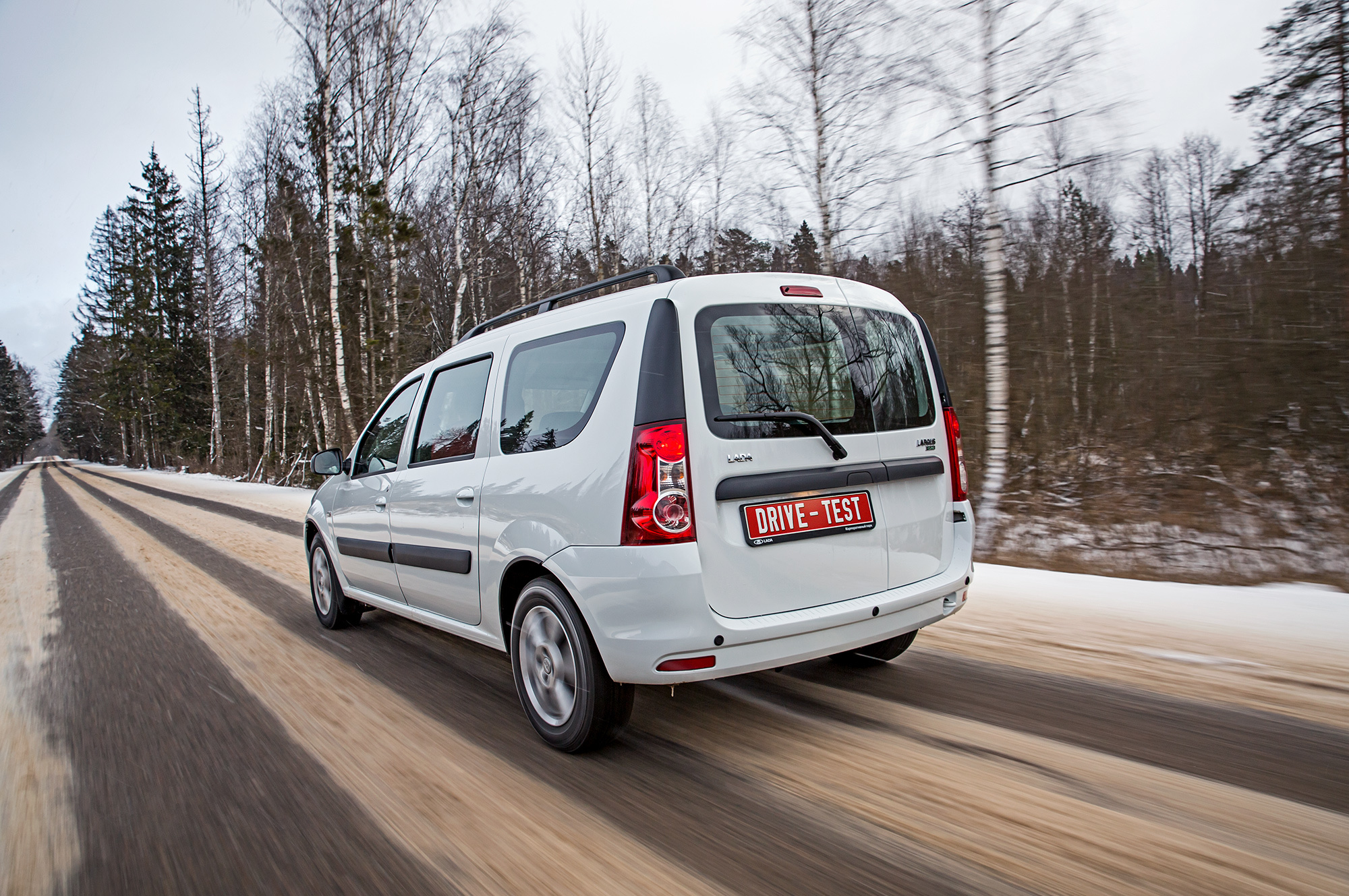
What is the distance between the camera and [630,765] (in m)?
2.93

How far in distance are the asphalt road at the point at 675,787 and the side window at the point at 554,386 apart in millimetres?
1295

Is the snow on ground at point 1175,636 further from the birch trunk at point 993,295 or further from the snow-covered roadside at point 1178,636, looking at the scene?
the birch trunk at point 993,295

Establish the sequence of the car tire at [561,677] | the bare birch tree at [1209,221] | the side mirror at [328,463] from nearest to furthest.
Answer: the car tire at [561,677], the side mirror at [328,463], the bare birch tree at [1209,221]

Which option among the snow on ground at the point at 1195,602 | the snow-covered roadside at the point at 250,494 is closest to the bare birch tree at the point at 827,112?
the snow on ground at the point at 1195,602

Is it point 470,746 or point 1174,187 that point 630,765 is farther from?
point 1174,187

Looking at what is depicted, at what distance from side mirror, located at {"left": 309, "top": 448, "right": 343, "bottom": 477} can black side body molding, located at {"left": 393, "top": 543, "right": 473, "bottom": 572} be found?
120 cm

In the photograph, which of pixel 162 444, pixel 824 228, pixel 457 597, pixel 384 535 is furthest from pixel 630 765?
pixel 162 444

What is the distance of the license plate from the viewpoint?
9.19 feet

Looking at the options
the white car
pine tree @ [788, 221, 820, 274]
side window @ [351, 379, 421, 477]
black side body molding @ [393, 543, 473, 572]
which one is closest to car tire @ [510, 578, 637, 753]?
the white car

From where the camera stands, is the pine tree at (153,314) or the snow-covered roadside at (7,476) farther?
the pine tree at (153,314)

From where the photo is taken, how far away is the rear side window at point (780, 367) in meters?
2.86

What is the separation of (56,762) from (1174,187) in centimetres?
2574

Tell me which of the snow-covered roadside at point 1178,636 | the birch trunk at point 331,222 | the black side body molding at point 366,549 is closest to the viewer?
the snow-covered roadside at point 1178,636

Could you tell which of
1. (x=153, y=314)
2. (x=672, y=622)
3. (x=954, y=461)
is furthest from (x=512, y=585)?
(x=153, y=314)
